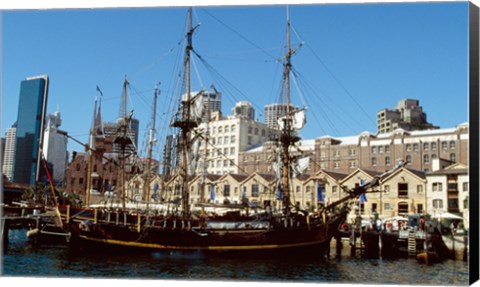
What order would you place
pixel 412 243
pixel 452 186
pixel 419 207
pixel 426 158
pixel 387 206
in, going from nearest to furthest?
1. pixel 412 243
2. pixel 452 186
3. pixel 419 207
4. pixel 387 206
5. pixel 426 158

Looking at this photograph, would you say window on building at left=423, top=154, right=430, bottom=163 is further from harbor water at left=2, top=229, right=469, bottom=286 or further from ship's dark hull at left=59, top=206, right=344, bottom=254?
ship's dark hull at left=59, top=206, right=344, bottom=254

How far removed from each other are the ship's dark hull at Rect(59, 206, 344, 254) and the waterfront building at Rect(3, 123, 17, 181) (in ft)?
15.4

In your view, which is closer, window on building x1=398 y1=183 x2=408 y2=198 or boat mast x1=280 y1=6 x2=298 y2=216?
boat mast x1=280 y1=6 x2=298 y2=216

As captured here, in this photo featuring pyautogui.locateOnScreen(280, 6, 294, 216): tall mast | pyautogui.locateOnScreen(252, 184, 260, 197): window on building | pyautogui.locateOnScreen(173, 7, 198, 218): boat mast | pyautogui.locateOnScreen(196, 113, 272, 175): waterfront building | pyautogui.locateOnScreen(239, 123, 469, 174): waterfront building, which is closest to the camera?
pyautogui.locateOnScreen(173, 7, 198, 218): boat mast

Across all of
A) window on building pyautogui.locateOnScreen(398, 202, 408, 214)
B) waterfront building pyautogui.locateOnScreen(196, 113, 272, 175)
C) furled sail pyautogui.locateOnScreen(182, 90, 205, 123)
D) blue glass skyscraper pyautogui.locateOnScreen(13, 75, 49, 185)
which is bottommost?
window on building pyautogui.locateOnScreen(398, 202, 408, 214)

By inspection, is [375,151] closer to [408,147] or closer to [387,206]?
[408,147]

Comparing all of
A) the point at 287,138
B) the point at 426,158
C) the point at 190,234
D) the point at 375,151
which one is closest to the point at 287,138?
the point at 287,138

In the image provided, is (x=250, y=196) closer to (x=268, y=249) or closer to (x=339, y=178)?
(x=339, y=178)

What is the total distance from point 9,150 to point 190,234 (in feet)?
33.6

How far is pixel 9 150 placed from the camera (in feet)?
85.5

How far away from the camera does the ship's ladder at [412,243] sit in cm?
2696

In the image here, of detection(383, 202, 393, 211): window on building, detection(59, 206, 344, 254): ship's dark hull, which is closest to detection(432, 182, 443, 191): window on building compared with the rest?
detection(383, 202, 393, 211): window on building

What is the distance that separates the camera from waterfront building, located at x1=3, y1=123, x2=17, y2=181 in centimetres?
2191

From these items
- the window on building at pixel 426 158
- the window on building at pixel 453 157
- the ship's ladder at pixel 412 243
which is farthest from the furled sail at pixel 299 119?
the window on building at pixel 426 158
